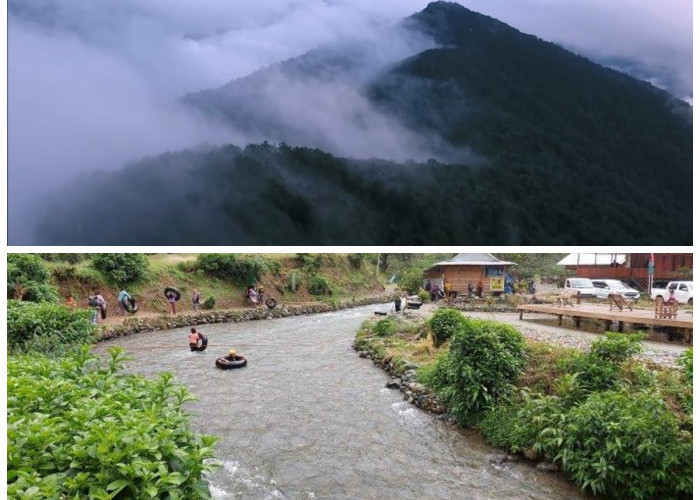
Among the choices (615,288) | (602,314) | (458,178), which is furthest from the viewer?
(602,314)

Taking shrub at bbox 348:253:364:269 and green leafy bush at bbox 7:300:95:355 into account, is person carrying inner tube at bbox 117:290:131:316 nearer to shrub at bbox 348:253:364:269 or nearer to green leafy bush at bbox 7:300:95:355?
green leafy bush at bbox 7:300:95:355

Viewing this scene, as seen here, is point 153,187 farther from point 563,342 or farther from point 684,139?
point 563,342

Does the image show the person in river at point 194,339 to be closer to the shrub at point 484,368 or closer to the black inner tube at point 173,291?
the black inner tube at point 173,291

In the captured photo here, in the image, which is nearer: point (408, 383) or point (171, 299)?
point (171, 299)

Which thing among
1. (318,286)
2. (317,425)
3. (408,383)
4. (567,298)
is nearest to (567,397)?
(567,298)

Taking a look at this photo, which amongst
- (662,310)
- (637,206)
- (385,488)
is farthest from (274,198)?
(662,310)

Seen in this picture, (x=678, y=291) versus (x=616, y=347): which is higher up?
(x=678, y=291)

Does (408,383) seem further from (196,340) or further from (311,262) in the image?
(196,340)

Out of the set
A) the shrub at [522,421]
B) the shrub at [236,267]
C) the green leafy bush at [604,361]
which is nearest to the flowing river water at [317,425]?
the shrub at [522,421]
